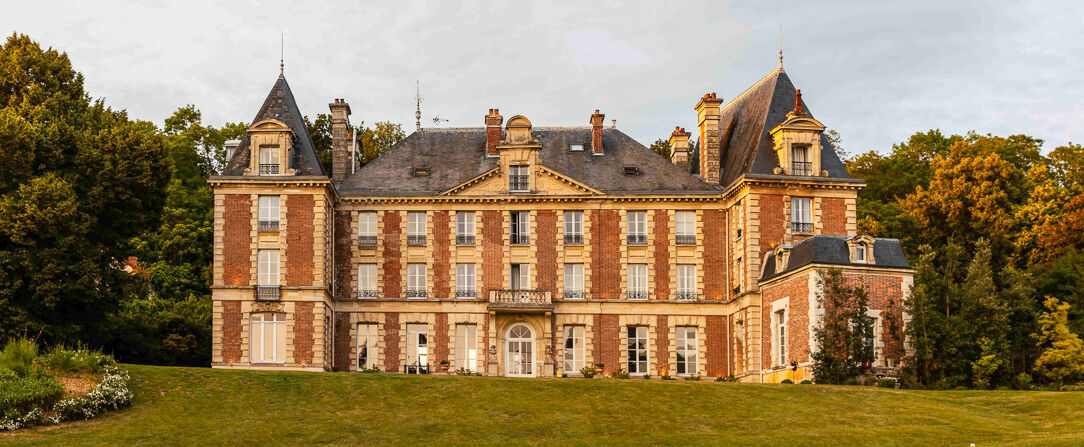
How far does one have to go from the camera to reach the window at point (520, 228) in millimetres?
48469

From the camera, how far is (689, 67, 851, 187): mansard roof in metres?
47.5

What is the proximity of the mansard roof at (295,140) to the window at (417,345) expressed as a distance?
19.7ft

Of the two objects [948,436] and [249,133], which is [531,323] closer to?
[249,133]

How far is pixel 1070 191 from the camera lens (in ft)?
175

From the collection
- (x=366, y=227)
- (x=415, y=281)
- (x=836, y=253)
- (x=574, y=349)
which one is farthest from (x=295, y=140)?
(x=836, y=253)

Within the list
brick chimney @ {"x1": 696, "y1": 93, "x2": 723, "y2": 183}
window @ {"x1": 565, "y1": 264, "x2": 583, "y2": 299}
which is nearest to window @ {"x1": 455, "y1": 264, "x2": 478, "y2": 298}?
window @ {"x1": 565, "y1": 264, "x2": 583, "y2": 299}

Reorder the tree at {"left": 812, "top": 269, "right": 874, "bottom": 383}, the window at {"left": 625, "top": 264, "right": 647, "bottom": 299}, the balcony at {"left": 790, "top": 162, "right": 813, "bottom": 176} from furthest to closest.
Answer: the window at {"left": 625, "top": 264, "right": 647, "bottom": 299} → the balcony at {"left": 790, "top": 162, "right": 813, "bottom": 176} → the tree at {"left": 812, "top": 269, "right": 874, "bottom": 383}

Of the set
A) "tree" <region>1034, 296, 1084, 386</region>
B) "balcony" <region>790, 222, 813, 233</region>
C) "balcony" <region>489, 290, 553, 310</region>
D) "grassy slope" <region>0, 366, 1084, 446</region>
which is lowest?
"grassy slope" <region>0, 366, 1084, 446</region>

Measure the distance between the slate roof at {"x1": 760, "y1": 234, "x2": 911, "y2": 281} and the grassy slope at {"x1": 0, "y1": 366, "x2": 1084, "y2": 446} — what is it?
5.80m

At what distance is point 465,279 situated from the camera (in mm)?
48312

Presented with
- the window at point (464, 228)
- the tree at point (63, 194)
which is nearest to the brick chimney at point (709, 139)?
the window at point (464, 228)

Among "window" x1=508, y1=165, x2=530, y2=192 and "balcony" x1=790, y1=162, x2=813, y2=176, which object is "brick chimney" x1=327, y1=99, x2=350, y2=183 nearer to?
"window" x1=508, y1=165, x2=530, y2=192

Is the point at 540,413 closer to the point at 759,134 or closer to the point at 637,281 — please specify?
the point at 637,281

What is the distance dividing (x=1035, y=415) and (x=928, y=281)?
1192cm
